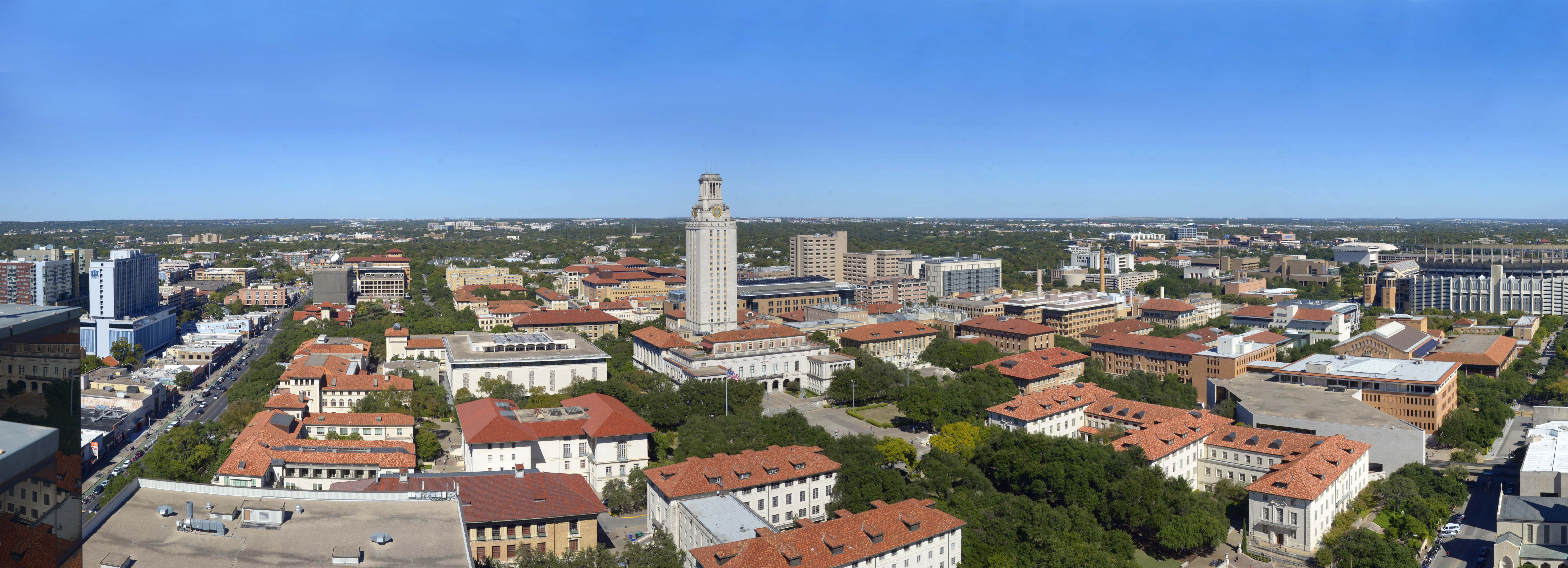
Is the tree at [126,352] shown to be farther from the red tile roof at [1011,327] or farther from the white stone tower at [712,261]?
the red tile roof at [1011,327]

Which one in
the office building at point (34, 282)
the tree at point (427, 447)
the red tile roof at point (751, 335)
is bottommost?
the tree at point (427, 447)

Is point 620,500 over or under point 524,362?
under

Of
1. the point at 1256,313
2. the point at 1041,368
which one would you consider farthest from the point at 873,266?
the point at 1041,368

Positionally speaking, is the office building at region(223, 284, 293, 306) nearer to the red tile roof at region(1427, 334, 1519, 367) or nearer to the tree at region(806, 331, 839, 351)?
the tree at region(806, 331, 839, 351)

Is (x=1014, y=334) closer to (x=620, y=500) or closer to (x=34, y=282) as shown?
(x=620, y=500)

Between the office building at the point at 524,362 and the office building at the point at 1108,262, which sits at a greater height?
the office building at the point at 1108,262

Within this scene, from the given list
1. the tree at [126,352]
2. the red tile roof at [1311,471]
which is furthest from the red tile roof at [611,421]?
the tree at [126,352]
